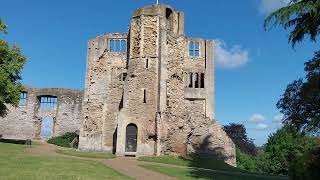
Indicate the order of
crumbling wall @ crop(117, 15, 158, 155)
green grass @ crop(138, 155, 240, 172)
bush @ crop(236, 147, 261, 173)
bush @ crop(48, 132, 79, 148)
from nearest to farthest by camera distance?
green grass @ crop(138, 155, 240, 172) < crumbling wall @ crop(117, 15, 158, 155) < bush @ crop(48, 132, 79, 148) < bush @ crop(236, 147, 261, 173)

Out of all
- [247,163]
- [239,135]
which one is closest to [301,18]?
[247,163]

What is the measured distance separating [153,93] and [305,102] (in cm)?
1376

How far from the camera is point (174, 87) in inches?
1391

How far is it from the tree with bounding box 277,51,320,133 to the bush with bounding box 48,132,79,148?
88.3 feet

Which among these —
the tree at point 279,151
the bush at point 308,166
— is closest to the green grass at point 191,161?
the bush at point 308,166

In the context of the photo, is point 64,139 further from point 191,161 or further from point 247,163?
point 247,163

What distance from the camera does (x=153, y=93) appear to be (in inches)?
1348

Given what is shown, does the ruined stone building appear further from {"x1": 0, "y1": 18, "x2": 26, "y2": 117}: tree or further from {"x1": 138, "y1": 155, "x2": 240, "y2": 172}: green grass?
{"x1": 0, "y1": 18, "x2": 26, "y2": 117}: tree

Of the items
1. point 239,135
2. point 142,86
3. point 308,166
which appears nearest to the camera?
point 308,166

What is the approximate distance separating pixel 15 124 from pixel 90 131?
18.4m

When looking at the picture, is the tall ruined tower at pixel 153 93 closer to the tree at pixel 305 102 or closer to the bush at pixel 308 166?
the tree at pixel 305 102

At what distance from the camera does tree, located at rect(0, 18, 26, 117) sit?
109ft

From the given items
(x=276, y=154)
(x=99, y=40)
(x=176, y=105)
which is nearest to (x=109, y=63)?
(x=99, y=40)

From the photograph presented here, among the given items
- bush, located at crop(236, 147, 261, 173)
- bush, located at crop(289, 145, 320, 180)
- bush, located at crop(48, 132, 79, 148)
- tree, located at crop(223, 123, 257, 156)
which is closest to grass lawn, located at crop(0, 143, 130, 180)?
bush, located at crop(289, 145, 320, 180)
